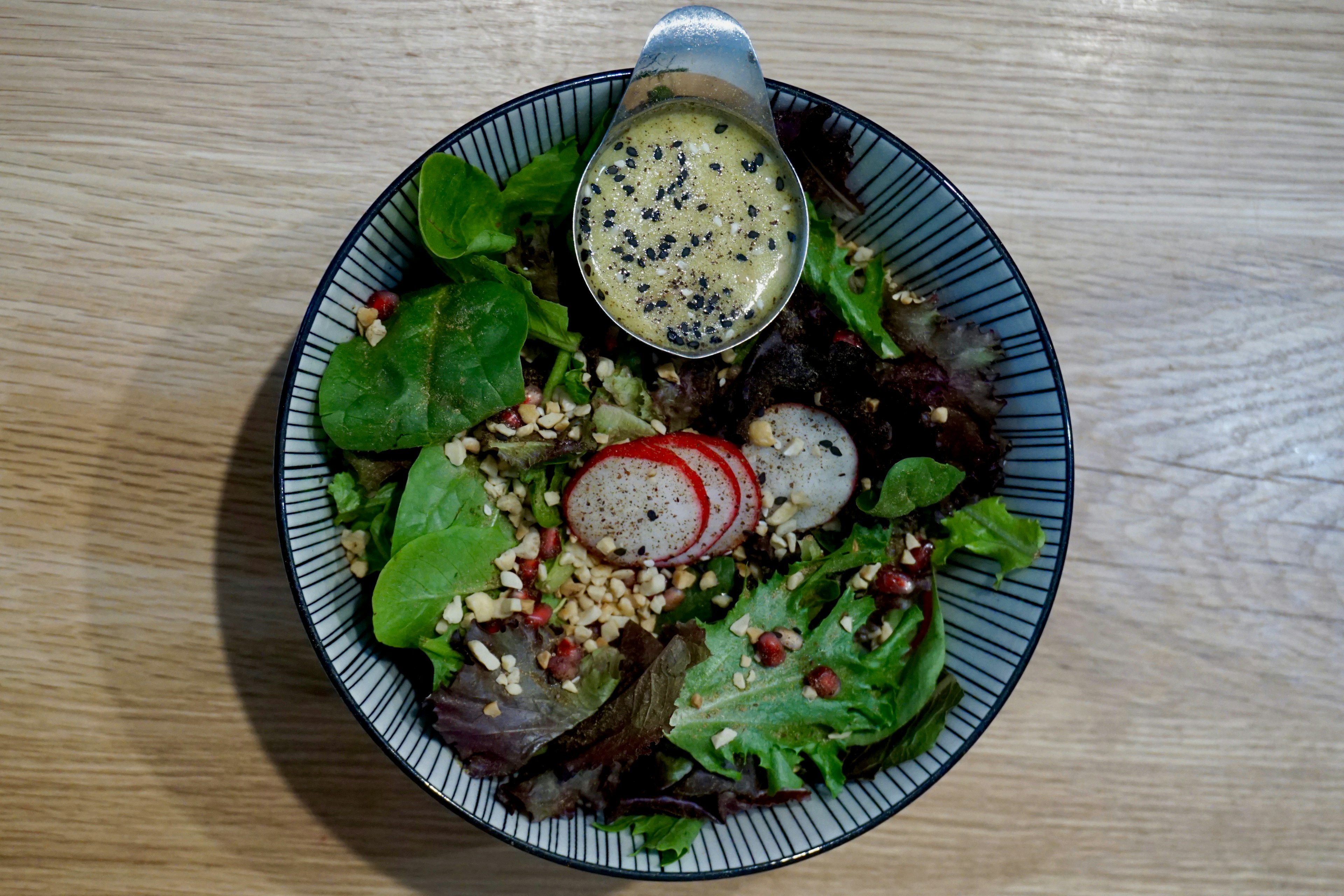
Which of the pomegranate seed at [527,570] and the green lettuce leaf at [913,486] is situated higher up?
the green lettuce leaf at [913,486]

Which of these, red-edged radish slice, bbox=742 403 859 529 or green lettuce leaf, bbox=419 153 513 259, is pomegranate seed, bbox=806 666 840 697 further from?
green lettuce leaf, bbox=419 153 513 259

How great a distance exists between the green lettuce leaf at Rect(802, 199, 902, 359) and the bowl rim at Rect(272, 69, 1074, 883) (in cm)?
27

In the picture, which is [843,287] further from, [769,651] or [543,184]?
[769,651]

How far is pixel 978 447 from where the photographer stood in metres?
1.87

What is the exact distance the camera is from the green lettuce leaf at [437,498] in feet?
5.84

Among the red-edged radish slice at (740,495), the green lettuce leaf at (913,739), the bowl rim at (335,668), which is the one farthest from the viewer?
the red-edged radish slice at (740,495)

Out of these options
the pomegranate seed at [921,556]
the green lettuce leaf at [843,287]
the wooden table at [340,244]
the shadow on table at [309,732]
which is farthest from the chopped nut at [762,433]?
the shadow on table at [309,732]

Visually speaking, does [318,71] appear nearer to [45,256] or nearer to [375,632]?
[45,256]

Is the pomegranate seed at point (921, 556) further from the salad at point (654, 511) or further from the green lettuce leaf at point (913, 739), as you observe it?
the green lettuce leaf at point (913, 739)

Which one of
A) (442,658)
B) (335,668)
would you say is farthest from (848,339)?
(335,668)

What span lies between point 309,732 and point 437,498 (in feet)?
2.18

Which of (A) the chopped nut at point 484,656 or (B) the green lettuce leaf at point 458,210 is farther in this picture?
(A) the chopped nut at point 484,656

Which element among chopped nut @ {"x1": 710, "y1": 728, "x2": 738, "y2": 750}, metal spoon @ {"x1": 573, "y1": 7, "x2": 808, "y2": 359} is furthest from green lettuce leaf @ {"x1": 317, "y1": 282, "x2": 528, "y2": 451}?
chopped nut @ {"x1": 710, "y1": 728, "x2": 738, "y2": 750}

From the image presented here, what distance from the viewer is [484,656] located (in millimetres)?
1792
